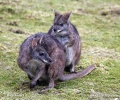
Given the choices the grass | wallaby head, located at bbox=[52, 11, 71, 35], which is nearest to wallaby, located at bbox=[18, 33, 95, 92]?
the grass

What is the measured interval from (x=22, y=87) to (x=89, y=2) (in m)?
11.1

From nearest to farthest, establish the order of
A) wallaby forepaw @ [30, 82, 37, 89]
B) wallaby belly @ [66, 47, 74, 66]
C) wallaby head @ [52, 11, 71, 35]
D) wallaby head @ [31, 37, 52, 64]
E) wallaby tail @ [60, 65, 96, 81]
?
wallaby head @ [31, 37, 52, 64] → wallaby forepaw @ [30, 82, 37, 89] → wallaby tail @ [60, 65, 96, 81] → wallaby head @ [52, 11, 71, 35] → wallaby belly @ [66, 47, 74, 66]

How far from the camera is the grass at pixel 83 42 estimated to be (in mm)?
7336

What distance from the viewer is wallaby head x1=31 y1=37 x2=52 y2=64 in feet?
23.2

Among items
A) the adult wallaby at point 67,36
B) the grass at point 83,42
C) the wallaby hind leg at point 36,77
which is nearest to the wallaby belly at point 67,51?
the adult wallaby at point 67,36

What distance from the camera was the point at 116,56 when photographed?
33.9ft

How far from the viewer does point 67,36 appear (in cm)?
866

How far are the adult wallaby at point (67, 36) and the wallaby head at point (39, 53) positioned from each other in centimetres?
134

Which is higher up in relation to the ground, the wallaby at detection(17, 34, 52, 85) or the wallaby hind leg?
the wallaby at detection(17, 34, 52, 85)

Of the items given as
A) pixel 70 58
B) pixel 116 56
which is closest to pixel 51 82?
pixel 70 58

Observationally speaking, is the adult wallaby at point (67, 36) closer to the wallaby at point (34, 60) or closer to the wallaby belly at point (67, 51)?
the wallaby belly at point (67, 51)

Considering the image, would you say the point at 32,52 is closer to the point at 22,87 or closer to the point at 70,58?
the point at 22,87

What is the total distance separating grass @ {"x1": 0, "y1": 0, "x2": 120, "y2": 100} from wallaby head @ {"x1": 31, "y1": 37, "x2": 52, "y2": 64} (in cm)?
58

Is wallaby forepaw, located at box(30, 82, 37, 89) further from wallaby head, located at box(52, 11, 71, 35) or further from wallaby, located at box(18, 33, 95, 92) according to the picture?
wallaby head, located at box(52, 11, 71, 35)
